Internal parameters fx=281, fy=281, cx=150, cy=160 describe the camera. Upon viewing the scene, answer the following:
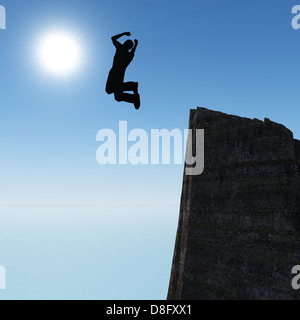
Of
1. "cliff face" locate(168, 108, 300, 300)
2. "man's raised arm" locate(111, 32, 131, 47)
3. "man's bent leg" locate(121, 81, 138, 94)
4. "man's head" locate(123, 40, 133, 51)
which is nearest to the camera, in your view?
"cliff face" locate(168, 108, 300, 300)

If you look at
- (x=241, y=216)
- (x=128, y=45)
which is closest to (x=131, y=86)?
(x=128, y=45)

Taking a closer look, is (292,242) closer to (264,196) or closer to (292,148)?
(264,196)

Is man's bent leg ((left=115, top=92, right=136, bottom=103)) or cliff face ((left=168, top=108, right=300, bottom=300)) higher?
man's bent leg ((left=115, top=92, right=136, bottom=103))

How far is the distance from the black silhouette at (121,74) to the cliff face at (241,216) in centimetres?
319

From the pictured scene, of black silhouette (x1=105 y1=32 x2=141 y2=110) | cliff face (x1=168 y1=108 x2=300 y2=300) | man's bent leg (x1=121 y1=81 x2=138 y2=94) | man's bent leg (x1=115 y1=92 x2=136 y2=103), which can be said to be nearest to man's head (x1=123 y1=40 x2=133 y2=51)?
black silhouette (x1=105 y1=32 x2=141 y2=110)

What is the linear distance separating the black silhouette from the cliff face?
3.19 meters

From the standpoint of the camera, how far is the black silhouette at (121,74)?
11.0 meters

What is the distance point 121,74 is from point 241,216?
279 inches

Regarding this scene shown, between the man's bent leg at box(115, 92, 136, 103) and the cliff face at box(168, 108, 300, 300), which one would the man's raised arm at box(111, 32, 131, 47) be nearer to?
the man's bent leg at box(115, 92, 136, 103)

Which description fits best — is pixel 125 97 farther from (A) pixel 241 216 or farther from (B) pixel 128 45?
(A) pixel 241 216

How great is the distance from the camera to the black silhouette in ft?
36.1
